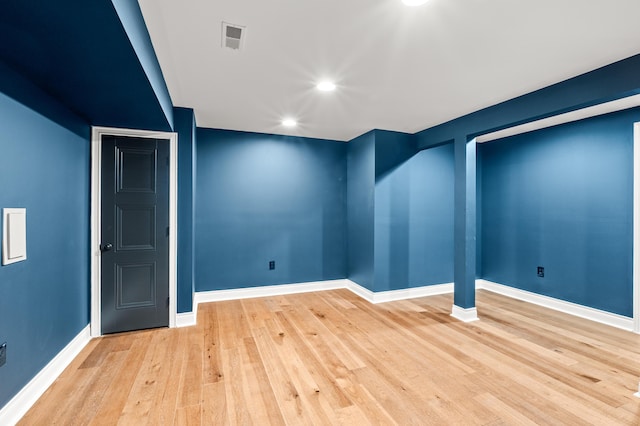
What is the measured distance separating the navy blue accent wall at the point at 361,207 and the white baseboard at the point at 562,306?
6.93 ft

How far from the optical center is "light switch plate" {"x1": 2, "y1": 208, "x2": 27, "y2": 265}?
1.76 meters

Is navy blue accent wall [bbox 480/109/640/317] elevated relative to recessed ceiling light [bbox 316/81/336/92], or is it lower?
lower

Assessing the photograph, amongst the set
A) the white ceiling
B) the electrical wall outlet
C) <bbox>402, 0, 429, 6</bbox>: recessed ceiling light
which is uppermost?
the white ceiling

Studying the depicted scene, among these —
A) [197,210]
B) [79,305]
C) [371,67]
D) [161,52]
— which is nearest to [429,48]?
[371,67]

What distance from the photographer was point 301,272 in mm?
4629

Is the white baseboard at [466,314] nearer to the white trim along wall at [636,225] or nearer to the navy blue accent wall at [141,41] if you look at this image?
the white trim along wall at [636,225]

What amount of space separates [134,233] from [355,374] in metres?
2.62

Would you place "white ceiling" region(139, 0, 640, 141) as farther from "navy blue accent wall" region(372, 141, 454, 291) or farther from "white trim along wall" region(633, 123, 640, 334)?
"white trim along wall" region(633, 123, 640, 334)

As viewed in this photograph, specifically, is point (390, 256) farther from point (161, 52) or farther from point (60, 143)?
point (60, 143)

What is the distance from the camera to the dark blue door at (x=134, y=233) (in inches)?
→ 120

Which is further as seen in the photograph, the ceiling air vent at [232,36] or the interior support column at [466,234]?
the interior support column at [466,234]

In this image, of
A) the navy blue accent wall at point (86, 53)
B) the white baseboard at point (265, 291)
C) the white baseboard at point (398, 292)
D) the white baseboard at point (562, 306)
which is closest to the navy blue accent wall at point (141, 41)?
the navy blue accent wall at point (86, 53)

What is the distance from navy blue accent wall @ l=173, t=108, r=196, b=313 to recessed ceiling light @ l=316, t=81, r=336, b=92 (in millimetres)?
1546

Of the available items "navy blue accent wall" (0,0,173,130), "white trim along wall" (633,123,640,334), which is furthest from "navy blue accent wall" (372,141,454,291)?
"navy blue accent wall" (0,0,173,130)
